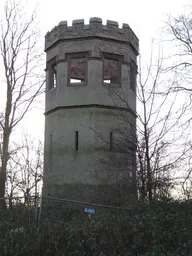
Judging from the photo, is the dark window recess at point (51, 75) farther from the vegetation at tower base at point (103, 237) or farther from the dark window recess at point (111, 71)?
the vegetation at tower base at point (103, 237)

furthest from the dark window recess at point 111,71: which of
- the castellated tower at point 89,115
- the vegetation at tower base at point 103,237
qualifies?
the vegetation at tower base at point 103,237

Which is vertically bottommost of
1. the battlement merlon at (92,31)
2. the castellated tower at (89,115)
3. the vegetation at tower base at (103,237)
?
the vegetation at tower base at (103,237)

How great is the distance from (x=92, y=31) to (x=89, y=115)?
409cm

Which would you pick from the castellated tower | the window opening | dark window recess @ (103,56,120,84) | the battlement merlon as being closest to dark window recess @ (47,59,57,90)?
the window opening

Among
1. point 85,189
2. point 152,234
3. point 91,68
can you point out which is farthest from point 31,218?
point 91,68

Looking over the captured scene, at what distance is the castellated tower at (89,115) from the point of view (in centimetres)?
1731

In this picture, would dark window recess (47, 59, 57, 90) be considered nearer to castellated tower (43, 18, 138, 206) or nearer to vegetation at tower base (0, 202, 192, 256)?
castellated tower (43, 18, 138, 206)

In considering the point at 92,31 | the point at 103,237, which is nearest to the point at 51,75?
the point at 92,31

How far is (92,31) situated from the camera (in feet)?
60.3

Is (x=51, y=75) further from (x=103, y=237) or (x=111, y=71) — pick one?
(x=103, y=237)

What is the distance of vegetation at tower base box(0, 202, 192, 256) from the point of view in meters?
7.43

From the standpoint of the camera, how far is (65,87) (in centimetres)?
1845

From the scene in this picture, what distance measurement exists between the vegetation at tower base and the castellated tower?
8.58 m

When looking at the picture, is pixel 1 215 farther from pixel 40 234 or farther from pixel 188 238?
pixel 188 238
